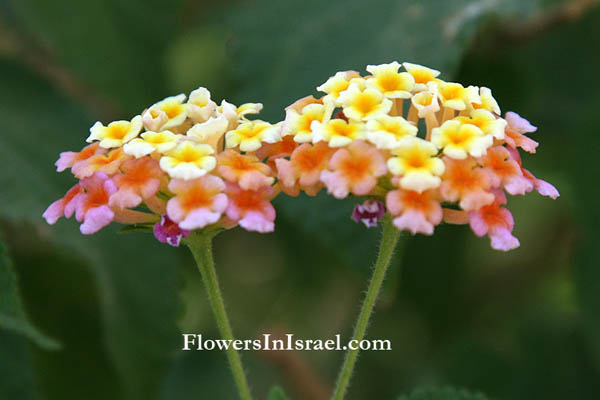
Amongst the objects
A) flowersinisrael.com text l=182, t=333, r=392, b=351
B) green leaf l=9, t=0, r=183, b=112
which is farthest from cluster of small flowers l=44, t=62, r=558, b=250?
green leaf l=9, t=0, r=183, b=112

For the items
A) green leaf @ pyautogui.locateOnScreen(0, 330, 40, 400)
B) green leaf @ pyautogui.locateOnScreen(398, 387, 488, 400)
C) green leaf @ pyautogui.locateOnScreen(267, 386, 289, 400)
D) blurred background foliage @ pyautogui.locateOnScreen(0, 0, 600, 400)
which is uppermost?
blurred background foliage @ pyautogui.locateOnScreen(0, 0, 600, 400)

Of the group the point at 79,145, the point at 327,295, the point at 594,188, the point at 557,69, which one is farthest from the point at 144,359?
the point at 557,69

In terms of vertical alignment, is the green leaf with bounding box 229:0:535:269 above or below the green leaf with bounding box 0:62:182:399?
above

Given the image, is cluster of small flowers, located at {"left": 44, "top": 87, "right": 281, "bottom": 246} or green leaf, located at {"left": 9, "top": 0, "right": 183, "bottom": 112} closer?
cluster of small flowers, located at {"left": 44, "top": 87, "right": 281, "bottom": 246}

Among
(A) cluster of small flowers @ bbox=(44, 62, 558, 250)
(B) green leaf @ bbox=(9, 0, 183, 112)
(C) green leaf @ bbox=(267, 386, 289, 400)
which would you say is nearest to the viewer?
(A) cluster of small flowers @ bbox=(44, 62, 558, 250)

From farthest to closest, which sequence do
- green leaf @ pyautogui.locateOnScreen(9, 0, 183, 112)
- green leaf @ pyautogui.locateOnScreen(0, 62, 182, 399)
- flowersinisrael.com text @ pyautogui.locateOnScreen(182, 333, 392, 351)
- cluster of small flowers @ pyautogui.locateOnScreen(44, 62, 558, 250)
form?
green leaf @ pyautogui.locateOnScreen(9, 0, 183, 112)
green leaf @ pyautogui.locateOnScreen(0, 62, 182, 399)
flowersinisrael.com text @ pyautogui.locateOnScreen(182, 333, 392, 351)
cluster of small flowers @ pyautogui.locateOnScreen(44, 62, 558, 250)

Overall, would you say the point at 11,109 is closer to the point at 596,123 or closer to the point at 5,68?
the point at 5,68

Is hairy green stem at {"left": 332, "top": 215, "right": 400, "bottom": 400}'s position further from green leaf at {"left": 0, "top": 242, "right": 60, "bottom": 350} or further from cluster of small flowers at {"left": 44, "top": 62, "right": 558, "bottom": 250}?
green leaf at {"left": 0, "top": 242, "right": 60, "bottom": 350}
